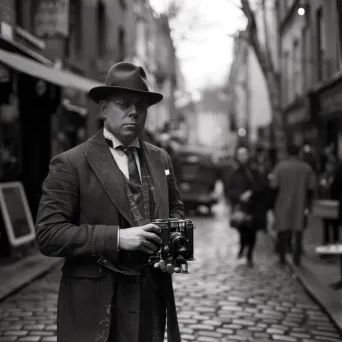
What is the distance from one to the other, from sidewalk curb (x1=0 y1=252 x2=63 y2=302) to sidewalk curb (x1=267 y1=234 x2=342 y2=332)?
3.69m

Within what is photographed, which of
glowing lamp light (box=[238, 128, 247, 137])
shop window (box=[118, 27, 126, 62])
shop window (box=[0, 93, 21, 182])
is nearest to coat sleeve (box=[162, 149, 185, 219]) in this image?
shop window (box=[0, 93, 21, 182])

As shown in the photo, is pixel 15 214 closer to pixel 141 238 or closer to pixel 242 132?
pixel 141 238

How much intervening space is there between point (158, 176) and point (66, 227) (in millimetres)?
547

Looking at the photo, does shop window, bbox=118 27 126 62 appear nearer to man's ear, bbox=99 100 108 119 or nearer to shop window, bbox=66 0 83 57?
shop window, bbox=66 0 83 57

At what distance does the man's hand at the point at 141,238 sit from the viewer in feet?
8.91

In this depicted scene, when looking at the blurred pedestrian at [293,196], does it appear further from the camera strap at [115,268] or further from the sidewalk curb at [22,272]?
the camera strap at [115,268]

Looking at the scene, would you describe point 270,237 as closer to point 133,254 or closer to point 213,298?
point 213,298

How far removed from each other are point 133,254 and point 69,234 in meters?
0.32

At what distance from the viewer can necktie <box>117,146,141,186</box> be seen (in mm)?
3000

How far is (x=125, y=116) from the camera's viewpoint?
298 cm

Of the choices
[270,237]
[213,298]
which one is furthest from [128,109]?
[270,237]

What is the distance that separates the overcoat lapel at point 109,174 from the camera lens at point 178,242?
0.65 feet

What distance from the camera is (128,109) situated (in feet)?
9.84

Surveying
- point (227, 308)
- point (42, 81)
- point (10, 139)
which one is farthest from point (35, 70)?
point (227, 308)
